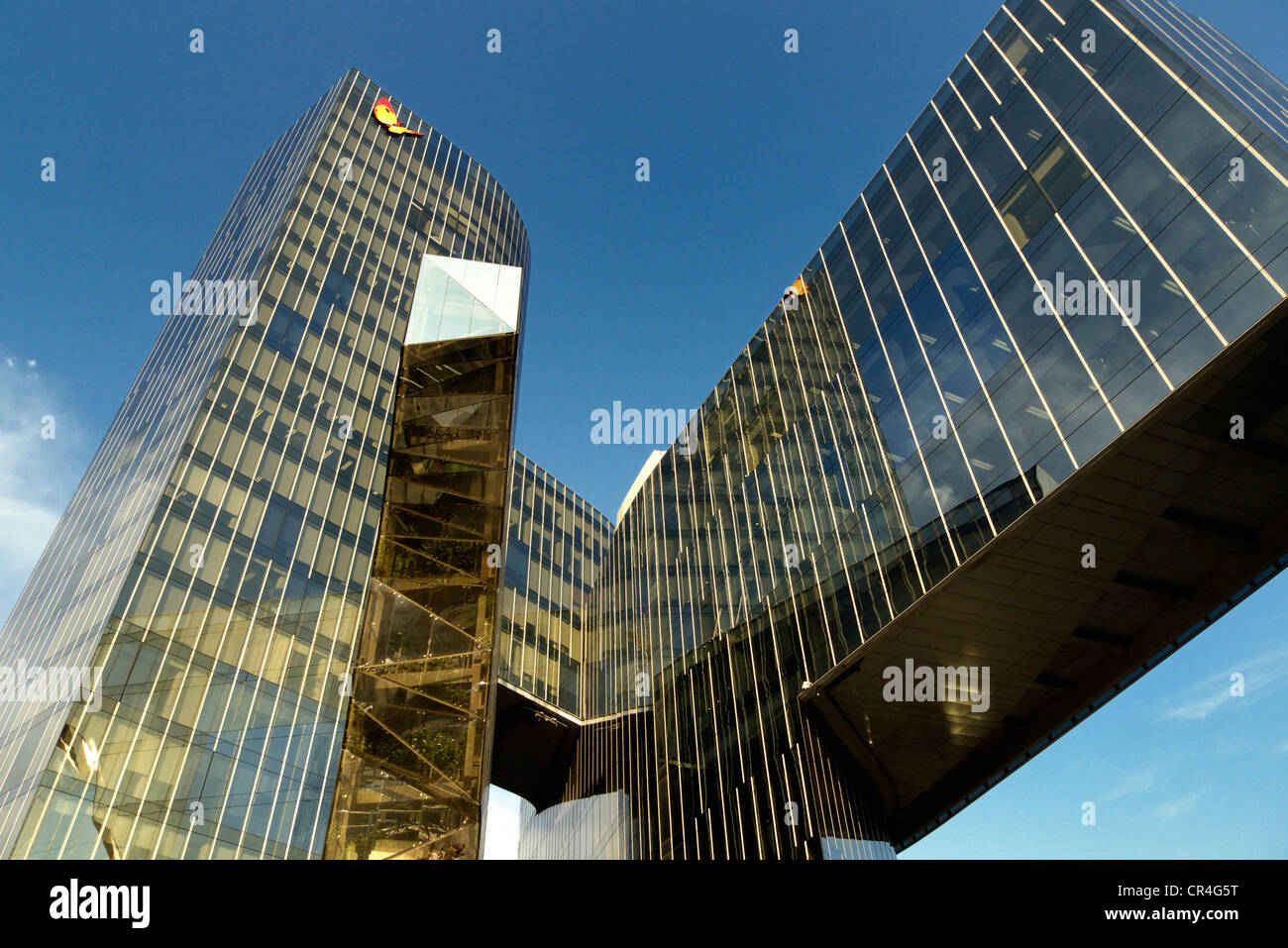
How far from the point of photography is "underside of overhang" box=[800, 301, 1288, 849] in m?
19.9

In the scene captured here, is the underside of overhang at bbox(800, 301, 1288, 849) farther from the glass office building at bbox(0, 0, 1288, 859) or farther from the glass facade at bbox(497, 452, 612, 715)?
the glass facade at bbox(497, 452, 612, 715)

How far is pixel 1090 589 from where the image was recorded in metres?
24.5

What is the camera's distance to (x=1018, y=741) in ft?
98.3

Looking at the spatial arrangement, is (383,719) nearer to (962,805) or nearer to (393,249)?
(962,805)

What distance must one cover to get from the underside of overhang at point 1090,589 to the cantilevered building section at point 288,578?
45.7 ft

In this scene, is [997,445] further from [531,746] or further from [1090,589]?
[531,746]

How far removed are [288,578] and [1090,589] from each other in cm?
2767

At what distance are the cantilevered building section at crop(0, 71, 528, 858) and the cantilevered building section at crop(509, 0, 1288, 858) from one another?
13.4 meters

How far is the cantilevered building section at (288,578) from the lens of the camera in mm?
19391

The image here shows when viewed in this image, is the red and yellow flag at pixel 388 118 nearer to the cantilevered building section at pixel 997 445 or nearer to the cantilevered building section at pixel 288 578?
the cantilevered building section at pixel 288 578
